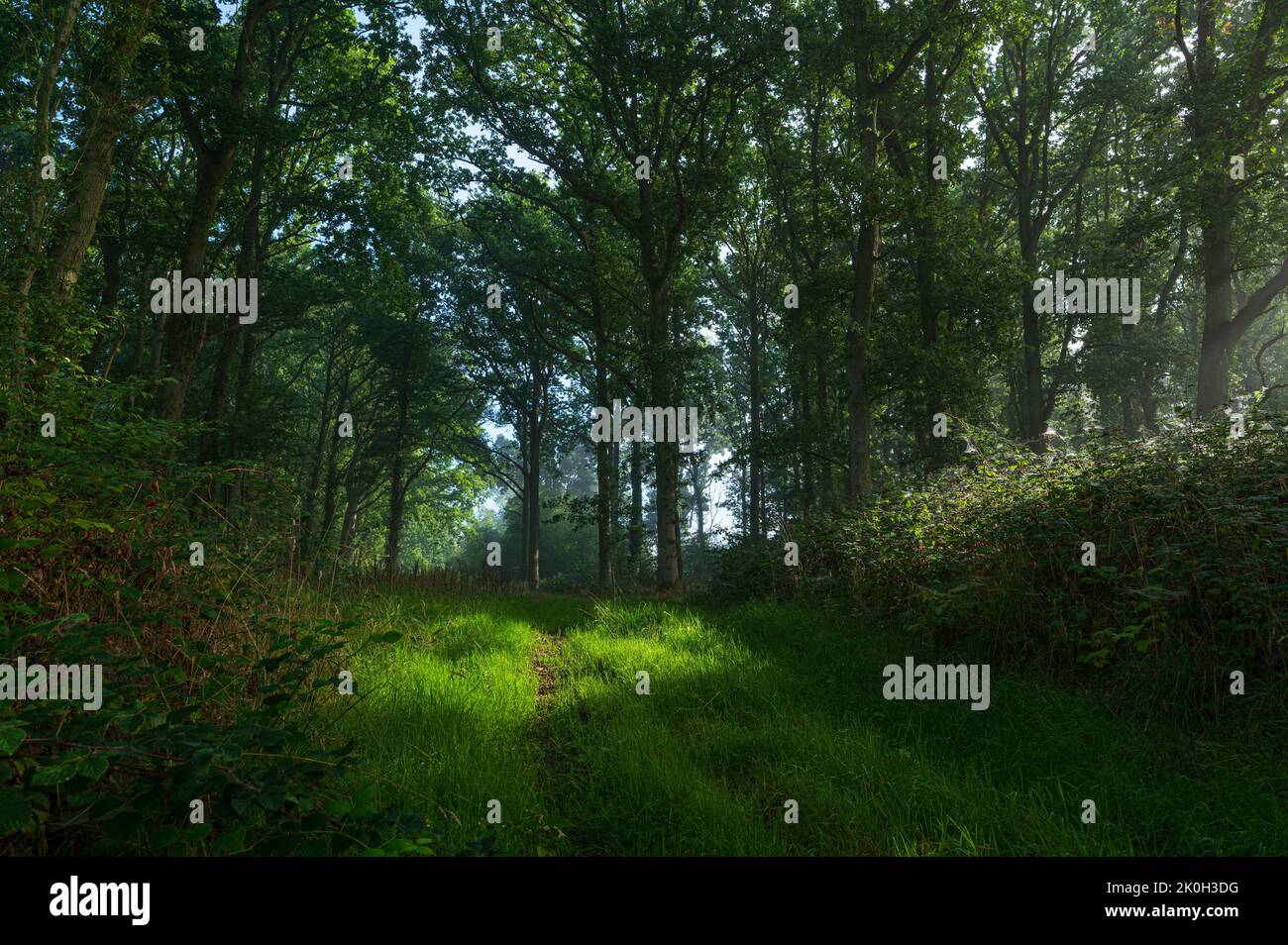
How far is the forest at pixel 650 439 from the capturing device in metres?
3.08

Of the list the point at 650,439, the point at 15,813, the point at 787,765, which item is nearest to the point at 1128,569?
the point at 787,765

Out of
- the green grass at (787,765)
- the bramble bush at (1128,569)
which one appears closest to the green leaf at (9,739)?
the green grass at (787,765)

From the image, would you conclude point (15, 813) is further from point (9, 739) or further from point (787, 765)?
point (787, 765)

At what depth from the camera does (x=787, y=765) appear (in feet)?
12.5

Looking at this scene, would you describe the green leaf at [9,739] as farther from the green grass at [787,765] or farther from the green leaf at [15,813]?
the green grass at [787,765]

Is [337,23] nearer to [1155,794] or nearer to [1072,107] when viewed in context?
[1155,794]

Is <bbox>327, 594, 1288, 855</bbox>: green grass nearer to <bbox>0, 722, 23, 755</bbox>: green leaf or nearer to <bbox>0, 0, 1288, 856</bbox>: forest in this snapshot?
<bbox>0, 0, 1288, 856</bbox>: forest

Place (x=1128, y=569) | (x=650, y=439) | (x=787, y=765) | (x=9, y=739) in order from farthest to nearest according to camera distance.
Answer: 1. (x=650, y=439)
2. (x=1128, y=569)
3. (x=787, y=765)
4. (x=9, y=739)

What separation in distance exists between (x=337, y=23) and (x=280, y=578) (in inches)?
692

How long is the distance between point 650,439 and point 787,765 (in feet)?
41.7

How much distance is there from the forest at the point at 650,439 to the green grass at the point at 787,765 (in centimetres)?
4

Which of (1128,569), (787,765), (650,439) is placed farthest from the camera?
(650,439)

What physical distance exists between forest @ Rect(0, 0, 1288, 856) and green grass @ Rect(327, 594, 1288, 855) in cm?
4
